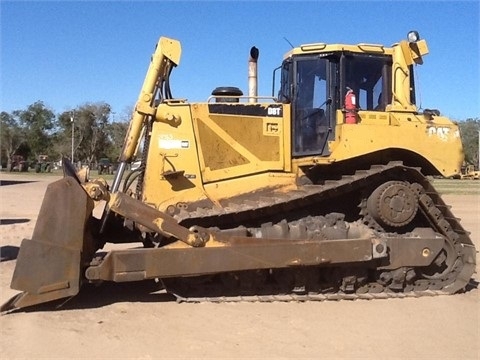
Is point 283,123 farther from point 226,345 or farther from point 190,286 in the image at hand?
point 226,345

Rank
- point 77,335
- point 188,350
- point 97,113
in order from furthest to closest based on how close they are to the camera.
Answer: point 97,113 → point 77,335 → point 188,350

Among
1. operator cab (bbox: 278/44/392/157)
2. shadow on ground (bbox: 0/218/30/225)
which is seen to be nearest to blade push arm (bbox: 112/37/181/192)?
operator cab (bbox: 278/44/392/157)

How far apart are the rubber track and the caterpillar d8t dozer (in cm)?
2

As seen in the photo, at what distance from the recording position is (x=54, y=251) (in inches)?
260

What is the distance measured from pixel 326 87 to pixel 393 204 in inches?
73.3

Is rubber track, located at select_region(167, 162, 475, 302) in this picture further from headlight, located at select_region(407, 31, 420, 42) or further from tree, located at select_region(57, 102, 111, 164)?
tree, located at select_region(57, 102, 111, 164)

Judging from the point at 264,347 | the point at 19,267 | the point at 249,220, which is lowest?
the point at 264,347

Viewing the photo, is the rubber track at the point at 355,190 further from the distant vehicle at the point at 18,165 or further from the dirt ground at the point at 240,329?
the distant vehicle at the point at 18,165

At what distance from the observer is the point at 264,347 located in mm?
5648

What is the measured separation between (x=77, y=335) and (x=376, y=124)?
460cm

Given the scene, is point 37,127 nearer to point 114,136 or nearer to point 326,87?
point 114,136

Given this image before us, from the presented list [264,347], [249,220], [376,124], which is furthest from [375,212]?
[264,347]

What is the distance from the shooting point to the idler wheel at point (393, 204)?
755cm

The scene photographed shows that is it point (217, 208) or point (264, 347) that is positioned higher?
point (217, 208)
